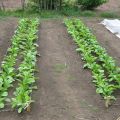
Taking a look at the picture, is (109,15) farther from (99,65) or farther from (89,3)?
(99,65)

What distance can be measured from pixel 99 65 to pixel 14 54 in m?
1.93

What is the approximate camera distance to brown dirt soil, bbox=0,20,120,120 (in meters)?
5.24

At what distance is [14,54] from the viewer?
792cm

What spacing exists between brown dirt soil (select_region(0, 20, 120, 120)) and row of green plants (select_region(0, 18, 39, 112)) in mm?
379

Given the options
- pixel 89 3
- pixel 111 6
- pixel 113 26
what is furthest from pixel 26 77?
pixel 111 6

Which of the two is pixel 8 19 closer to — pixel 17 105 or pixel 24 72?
pixel 24 72

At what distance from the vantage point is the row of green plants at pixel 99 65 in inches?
235

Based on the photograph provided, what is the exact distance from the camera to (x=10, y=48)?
8.35m

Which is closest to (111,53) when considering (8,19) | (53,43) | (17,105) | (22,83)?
(53,43)

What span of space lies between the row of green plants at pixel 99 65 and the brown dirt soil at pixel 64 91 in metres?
0.13

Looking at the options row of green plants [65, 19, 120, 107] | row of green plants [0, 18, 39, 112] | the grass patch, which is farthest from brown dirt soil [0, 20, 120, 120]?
the grass patch

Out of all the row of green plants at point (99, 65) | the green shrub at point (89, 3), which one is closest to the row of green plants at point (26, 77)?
the row of green plants at point (99, 65)

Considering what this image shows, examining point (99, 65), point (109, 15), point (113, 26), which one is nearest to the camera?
point (99, 65)

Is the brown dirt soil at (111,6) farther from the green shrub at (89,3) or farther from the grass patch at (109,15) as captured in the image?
the grass patch at (109,15)
